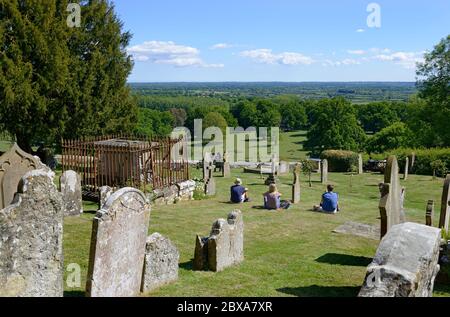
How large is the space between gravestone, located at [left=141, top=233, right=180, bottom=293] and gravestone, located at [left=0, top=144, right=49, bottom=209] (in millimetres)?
6606

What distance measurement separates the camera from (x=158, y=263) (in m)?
8.81

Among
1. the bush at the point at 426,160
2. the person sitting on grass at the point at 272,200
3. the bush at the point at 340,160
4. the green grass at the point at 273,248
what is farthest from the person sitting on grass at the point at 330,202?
the bush at the point at 426,160

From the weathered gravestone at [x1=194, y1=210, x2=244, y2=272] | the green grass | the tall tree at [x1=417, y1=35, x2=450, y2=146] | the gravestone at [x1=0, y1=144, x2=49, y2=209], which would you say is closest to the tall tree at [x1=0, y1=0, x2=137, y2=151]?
the green grass

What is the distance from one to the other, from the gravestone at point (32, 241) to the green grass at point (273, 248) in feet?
3.25

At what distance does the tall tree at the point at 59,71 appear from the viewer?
2495cm

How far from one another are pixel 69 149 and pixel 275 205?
8.78 metres

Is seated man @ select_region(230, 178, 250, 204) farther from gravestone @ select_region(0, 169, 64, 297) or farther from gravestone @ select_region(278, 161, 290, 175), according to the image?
gravestone @ select_region(278, 161, 290, 175)

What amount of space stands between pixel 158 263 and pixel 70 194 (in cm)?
755

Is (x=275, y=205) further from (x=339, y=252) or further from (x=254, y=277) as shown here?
(x=254, y=277)

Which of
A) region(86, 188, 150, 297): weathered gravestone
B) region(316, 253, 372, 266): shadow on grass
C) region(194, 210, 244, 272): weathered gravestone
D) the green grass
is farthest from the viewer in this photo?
region(316, 253, 372, 266): shadow on grass

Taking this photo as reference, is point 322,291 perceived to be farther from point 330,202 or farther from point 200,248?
point 330,202

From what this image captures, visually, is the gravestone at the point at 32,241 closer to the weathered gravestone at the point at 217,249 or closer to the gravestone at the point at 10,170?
the weathered gravestone at the point at 217,249

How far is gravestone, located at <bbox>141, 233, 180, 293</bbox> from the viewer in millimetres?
8636

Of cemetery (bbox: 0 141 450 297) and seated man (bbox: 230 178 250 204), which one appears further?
seated man (bbox: 230 178 250 204)
